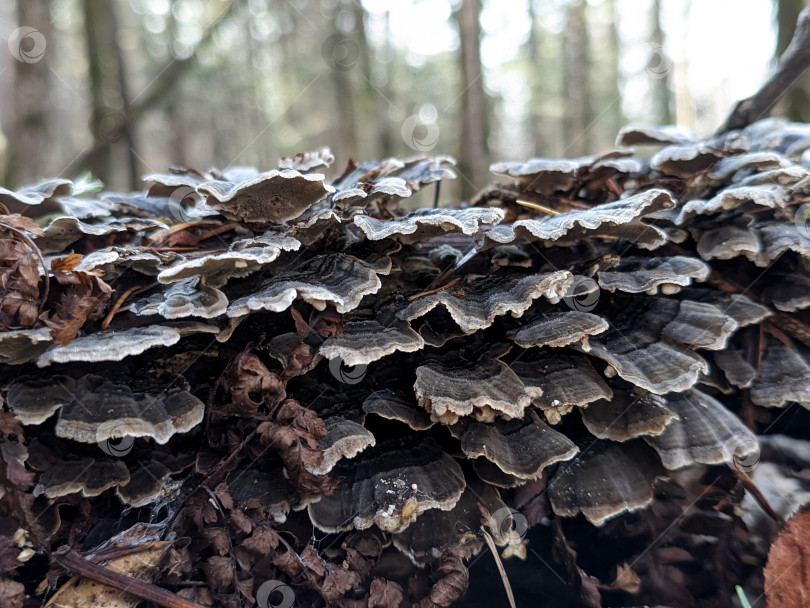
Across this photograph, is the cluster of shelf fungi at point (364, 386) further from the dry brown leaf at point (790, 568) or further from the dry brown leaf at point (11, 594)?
the dry brown leaf at point (790, 568)

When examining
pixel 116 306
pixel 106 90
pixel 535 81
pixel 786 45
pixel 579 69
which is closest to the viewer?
pixel 116 306

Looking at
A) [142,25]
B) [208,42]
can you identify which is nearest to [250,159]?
[142,25]

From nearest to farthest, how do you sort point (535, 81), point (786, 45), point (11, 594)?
1. point (11, 594)
2. point (786, 45)
3. point (535, 81)

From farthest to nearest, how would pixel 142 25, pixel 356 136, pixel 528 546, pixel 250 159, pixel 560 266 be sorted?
pixel 250 159
pixel 142 25
pixel 356 136
pixel 560 266
pixel 528 546

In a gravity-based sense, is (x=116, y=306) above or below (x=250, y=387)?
above

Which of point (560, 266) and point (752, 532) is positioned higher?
point (560, 266)

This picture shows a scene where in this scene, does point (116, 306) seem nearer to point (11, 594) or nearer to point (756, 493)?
point (11, 594)

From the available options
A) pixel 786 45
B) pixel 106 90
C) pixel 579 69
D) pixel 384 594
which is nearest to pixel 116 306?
pixel 384 594

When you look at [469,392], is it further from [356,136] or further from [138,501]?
[356,136]
